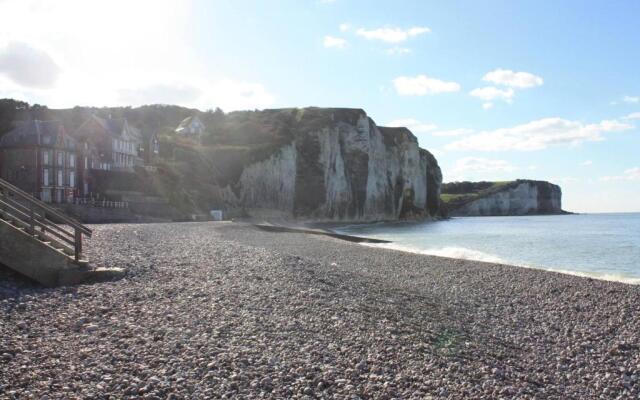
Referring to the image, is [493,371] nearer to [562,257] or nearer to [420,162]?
[562,257]

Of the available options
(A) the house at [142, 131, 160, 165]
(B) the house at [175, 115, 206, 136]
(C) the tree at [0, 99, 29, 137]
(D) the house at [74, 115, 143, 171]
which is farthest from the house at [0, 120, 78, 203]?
(B) the house at [175, 115, 206, 136]

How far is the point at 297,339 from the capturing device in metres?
8.98

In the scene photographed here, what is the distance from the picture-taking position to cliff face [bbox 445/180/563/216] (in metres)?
186

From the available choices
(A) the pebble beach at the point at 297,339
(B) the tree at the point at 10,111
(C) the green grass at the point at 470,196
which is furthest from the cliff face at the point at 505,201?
(A) the pebble beach at the point at 297,339

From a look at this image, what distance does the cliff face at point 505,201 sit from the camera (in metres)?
186

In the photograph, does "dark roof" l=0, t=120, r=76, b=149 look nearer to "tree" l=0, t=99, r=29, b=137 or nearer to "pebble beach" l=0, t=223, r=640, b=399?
"tree" l=0, t=99, r=29, b=137

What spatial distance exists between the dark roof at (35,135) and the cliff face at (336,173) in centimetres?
2789

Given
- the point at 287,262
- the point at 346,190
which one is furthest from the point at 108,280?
the point at 346,190

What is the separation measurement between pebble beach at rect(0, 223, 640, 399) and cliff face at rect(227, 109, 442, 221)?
63.2m

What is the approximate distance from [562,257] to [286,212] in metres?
53.5

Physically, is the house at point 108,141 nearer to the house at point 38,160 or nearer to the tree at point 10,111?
the house at point 38,160

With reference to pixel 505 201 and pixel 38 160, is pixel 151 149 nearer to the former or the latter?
pixel 38 160

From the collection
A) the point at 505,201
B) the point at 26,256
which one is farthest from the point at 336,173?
the point at 505,201

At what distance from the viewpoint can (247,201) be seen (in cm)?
7831
